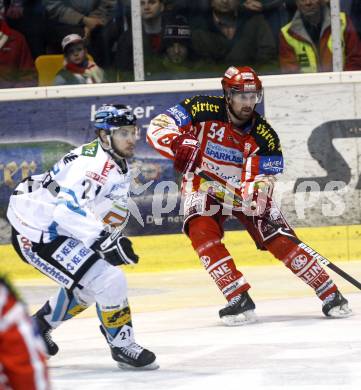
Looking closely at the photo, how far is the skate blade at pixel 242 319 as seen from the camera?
20.8 ft

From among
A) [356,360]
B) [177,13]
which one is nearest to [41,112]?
[177,13]

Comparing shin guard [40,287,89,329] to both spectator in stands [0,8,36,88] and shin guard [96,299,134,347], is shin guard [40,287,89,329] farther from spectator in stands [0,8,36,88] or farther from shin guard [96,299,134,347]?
spectator in stands [0,8,36,88]

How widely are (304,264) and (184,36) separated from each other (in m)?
3.08

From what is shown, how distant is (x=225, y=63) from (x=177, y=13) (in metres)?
0.55

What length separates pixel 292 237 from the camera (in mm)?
6555

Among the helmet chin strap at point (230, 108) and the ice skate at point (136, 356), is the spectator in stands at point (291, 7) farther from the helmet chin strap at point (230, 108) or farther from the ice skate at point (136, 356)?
the ice skate at point (136, 356)

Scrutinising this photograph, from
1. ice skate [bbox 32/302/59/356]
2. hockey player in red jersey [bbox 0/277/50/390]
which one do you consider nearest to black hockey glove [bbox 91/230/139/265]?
ice skate [bbox 32/302/59/356]

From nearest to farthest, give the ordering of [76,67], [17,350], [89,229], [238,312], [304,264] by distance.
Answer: [17,350], [89,229], [238,312], [304,264], [76,67]

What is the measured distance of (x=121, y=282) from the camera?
4.70 metres

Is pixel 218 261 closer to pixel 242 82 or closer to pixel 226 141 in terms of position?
pixel 226 141

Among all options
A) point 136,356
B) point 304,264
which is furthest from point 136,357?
point 304,264

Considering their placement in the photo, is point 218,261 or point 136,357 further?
point 218,261

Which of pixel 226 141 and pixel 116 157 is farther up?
pixel 116 157

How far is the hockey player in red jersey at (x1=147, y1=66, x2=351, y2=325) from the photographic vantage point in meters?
6.43
